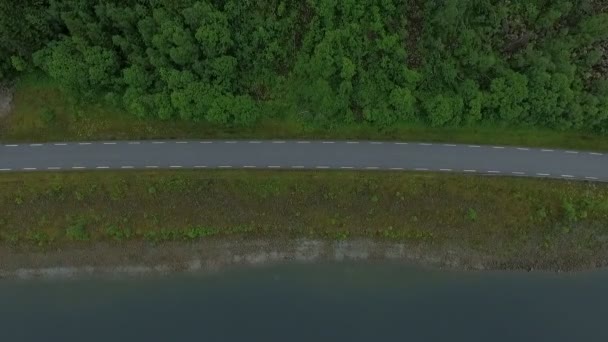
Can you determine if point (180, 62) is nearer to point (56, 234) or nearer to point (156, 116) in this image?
point (156, 116)

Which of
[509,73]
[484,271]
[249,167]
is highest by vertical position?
[509,73]

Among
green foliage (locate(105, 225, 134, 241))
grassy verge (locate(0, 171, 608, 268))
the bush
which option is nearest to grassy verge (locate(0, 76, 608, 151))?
the bush

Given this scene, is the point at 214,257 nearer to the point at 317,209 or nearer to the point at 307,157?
the point at 317,209

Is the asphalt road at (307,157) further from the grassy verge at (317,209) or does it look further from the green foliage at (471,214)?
the green foliage at (471,214)

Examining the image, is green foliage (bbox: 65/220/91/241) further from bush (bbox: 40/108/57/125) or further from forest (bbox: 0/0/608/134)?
forest (bbox: 0/0/608/134)

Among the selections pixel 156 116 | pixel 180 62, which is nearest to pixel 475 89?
pixel 180 62

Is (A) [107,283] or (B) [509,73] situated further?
(A) [107,283]

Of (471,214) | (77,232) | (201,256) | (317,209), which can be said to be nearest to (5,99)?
(77,232)

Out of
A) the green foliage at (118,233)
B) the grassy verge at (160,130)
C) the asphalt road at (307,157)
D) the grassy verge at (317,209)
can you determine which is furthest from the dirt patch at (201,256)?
the grassy verge at (160,130)
